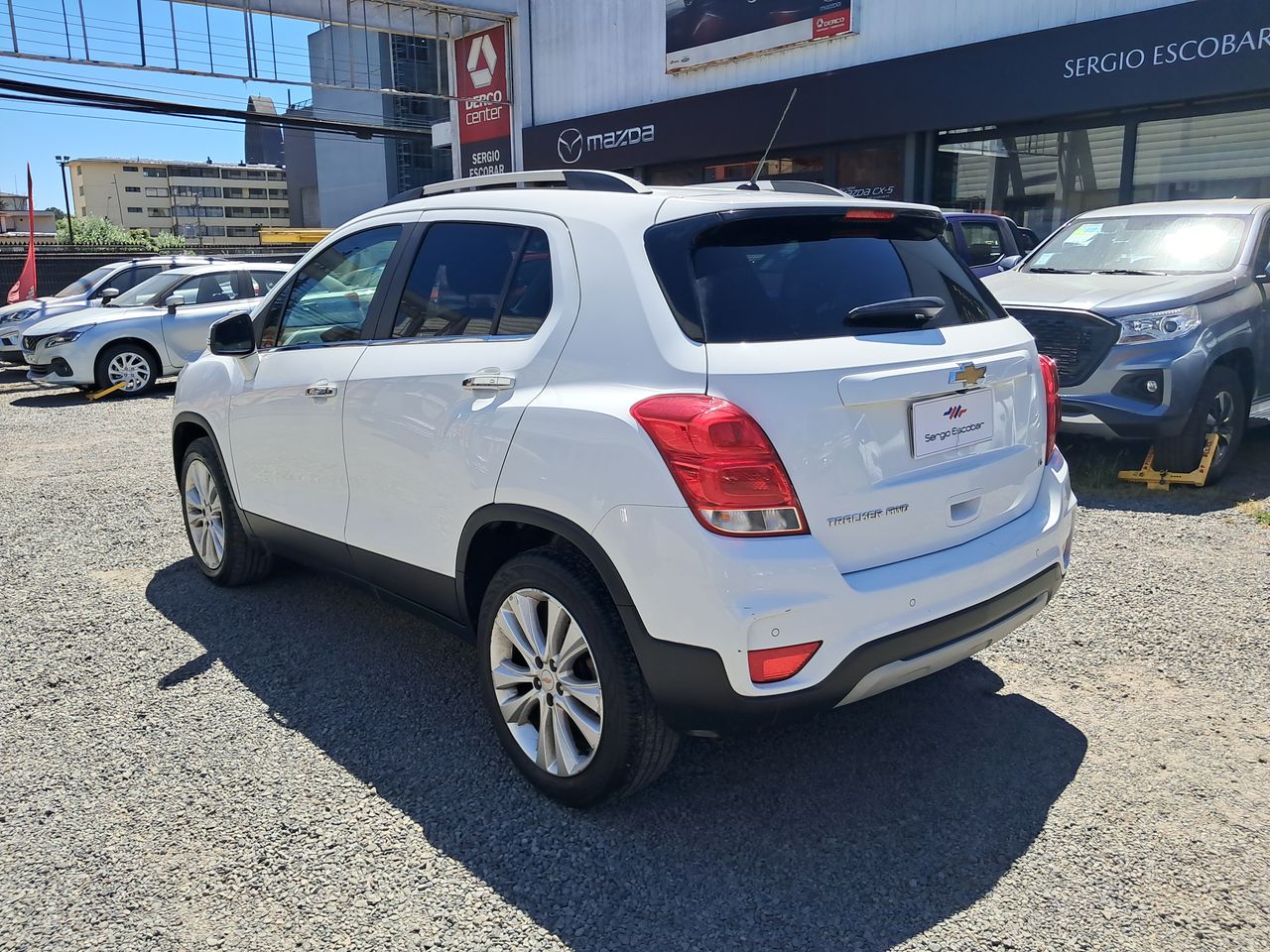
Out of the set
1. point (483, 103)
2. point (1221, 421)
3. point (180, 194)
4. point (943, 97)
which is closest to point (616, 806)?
point (1221, 421)

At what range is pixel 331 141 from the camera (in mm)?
67188

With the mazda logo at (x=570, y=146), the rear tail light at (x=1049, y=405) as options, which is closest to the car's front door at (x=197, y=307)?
the mazda logo at (x=570, y=146)

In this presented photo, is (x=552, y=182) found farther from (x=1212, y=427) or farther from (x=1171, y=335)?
(x=1212, y=427)

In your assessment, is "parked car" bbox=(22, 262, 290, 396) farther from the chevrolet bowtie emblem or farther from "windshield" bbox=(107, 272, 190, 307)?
the chevrolet bowtie emblem

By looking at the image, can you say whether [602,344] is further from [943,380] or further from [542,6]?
[542,6]

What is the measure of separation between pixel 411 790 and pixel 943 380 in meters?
2.04

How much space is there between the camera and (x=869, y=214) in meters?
3.21

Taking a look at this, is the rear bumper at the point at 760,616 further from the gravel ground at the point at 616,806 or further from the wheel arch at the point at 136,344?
the wheel arch at the point at 136,344

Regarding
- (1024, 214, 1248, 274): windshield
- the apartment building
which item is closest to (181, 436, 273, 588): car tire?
(1024, 214, 1248, 274): windshield

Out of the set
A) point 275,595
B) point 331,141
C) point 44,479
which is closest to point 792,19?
point 44,479

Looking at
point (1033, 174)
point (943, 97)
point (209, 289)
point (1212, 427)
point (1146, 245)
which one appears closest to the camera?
point (1212, 427)

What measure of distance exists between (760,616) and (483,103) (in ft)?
66.0

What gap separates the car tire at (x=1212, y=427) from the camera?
21.2 ft

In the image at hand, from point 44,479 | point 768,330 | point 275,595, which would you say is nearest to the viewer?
point 768,330
